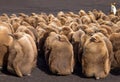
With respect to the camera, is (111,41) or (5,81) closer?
(5,81)

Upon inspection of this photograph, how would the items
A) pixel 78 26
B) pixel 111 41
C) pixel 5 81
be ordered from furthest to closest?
pixel 78 26 < pixel 111 41 < pixel 5 81

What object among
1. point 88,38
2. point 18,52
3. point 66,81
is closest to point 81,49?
point 88,38

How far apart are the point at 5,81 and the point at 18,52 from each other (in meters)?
0.60

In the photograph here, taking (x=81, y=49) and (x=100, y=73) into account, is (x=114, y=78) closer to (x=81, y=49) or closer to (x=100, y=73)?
(x=100, y=73)

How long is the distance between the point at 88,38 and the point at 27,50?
4.09 feet

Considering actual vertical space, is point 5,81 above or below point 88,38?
below

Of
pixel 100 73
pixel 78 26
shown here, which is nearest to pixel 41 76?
pixel 100 73

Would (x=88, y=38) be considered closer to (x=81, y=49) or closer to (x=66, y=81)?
(x=81, y=49)

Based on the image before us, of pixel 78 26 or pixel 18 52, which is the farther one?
pixel 78 26

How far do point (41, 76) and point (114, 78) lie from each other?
1.42m

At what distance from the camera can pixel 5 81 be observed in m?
7.52

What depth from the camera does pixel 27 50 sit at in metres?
7.64

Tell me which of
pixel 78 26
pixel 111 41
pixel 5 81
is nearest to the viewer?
pixel 5 81

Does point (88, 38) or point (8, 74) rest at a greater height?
point (88, 38)
